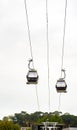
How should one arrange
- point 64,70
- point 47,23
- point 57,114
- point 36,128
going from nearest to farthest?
point 47,23 → point 64,70 → point 36,128 → point 57,114

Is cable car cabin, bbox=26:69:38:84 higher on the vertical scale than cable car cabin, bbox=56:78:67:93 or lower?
higher

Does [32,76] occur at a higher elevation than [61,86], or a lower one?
higher

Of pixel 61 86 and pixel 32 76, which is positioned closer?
pixel 32 76

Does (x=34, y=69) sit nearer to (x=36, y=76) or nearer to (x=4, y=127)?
(x=36, y=76)

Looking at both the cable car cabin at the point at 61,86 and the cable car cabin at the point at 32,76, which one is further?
A: the cable car cabin at the point at 61,86

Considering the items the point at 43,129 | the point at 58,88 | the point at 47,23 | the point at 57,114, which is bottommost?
the point at 57,114

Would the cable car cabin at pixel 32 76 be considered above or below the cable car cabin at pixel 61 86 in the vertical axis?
above

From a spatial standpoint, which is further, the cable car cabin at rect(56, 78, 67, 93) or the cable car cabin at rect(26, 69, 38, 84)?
the cable car cabin at rect(56, 78, 67, 93)

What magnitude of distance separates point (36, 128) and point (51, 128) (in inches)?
154

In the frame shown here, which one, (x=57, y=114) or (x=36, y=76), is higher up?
(x=36, y=76)

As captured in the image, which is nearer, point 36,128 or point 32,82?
point 32,82

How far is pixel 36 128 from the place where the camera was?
104m

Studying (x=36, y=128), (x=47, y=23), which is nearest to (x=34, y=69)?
(x=47, y=23)

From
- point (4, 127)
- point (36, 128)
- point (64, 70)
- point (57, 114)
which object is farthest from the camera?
point (57, 114)
